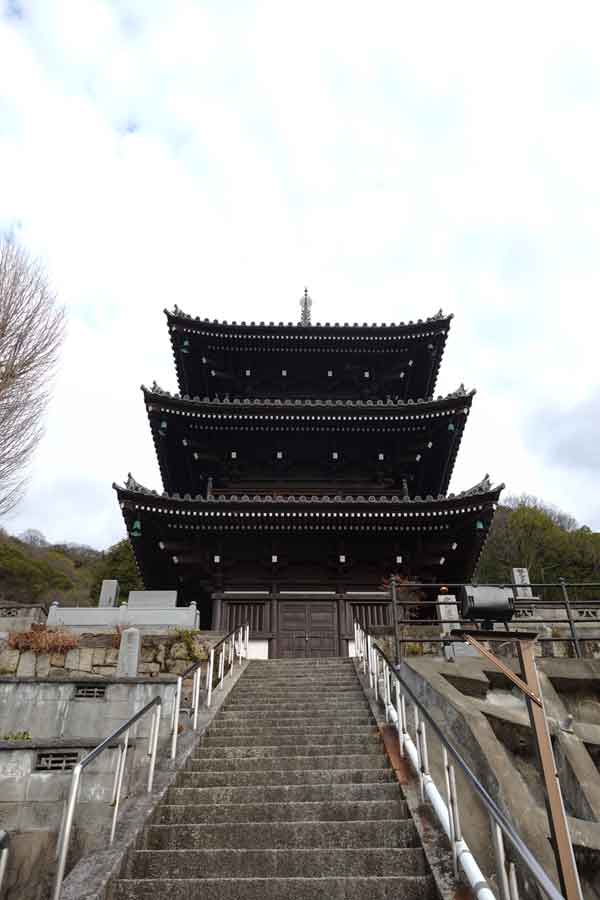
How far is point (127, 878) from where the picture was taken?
486 centimetres

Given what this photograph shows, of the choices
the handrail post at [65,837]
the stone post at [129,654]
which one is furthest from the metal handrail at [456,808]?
the stone post at [129,654]

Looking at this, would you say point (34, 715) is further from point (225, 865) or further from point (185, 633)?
point (225, 865)

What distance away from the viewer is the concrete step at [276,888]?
454 cm

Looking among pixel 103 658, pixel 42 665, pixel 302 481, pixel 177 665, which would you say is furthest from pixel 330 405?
pixel 42 665

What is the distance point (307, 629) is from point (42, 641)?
6.92m

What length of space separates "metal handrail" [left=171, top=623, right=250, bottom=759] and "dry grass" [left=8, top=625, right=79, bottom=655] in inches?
106

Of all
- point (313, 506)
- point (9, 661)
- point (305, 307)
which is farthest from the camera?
point (305, 307)

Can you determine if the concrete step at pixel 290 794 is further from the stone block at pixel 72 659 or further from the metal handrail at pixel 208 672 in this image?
the stone block at pixel 72 659

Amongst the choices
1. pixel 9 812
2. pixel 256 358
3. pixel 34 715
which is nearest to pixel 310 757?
pixel 9 812

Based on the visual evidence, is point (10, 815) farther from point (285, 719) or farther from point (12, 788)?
point (285, 719)

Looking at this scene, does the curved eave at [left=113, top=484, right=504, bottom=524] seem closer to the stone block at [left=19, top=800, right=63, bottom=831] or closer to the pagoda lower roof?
the pagoda lower roof

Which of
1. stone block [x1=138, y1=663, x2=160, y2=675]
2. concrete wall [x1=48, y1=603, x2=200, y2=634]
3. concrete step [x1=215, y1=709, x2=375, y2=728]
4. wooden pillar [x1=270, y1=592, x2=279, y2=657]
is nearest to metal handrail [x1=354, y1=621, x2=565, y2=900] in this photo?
concrete step [x1=215, y1=709, x2=375, y2=728]

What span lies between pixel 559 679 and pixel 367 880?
6.03 m

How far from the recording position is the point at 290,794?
619 cm
